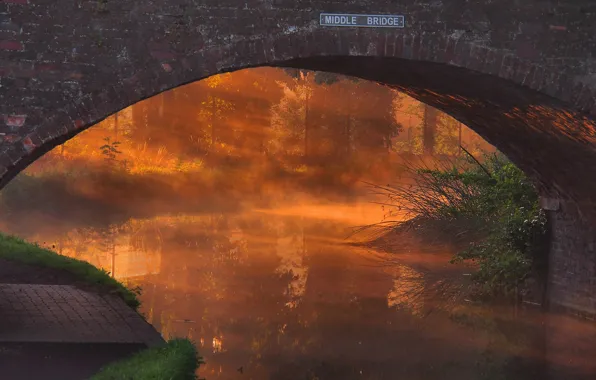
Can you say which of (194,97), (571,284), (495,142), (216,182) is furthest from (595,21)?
(194,97)

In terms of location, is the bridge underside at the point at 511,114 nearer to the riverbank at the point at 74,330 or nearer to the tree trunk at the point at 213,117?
the riverbank at the point at 74,330

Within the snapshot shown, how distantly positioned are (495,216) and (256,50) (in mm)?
8163

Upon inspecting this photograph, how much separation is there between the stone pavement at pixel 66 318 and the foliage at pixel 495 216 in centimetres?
614

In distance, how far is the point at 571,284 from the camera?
11.4m

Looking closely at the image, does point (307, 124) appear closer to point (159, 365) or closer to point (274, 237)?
point (274, 237)

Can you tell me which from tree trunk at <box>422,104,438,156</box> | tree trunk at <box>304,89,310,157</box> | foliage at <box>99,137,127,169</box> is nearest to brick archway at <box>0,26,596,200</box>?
foliage at <box>99,137,127,169</box>

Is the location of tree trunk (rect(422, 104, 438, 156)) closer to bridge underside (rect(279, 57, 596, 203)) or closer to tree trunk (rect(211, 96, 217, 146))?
tree trunk (rect(211, 96, 217, 146))

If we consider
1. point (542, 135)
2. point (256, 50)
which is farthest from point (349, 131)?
point (256, 50)

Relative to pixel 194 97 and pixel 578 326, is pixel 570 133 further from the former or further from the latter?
Answer: pixel 194 97

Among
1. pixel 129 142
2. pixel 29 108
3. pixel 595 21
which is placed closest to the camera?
pixel 29 108

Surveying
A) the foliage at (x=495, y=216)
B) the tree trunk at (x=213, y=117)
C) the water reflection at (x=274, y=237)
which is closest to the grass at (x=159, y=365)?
the water reflection at (x=274, y=237)

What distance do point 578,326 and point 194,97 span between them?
955 inches

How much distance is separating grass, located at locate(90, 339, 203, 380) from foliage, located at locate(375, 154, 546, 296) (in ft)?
21.9

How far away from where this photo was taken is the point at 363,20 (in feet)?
24.9
